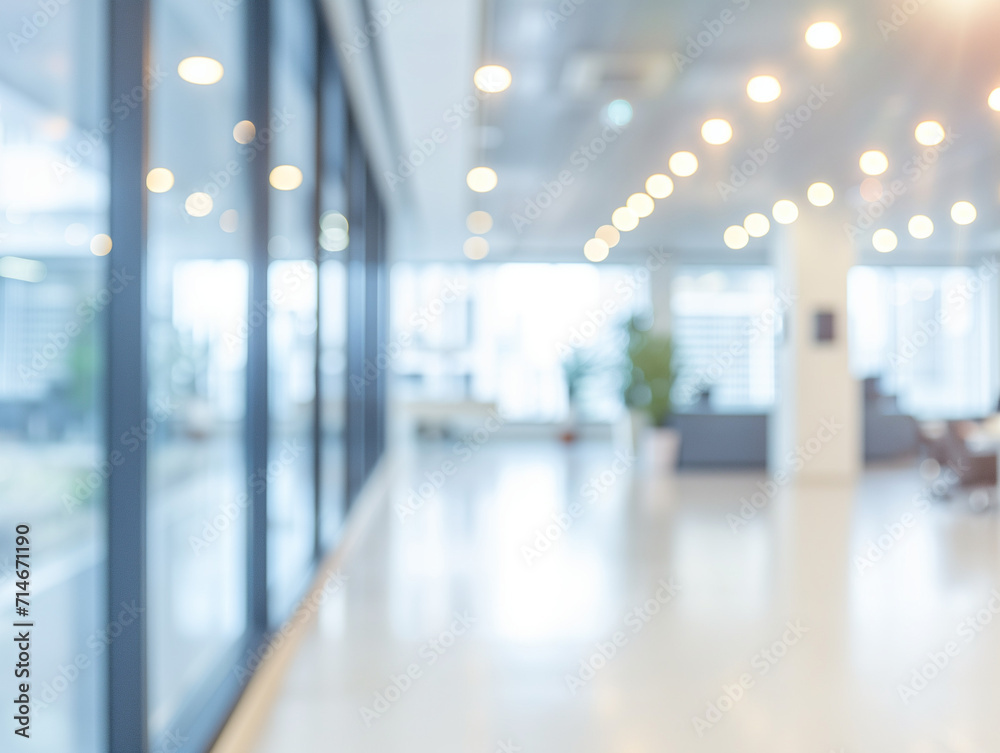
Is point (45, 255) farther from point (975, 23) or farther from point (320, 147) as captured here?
point (975, 23)

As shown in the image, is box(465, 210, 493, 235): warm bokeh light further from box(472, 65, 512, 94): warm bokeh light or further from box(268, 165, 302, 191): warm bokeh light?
box(268, 165, 302, 191): warm bokeh light

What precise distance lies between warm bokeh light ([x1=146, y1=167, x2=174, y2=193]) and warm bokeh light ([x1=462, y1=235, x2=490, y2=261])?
1096 cm

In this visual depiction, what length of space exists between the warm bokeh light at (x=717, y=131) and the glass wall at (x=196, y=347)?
13.4 ft

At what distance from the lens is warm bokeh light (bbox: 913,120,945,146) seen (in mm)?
6945

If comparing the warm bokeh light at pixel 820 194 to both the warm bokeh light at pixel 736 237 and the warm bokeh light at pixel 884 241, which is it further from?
the warm bokeh light at pixel 736 237

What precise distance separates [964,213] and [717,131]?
568cm

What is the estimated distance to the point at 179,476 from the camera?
2857 mm

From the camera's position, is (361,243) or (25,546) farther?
(361,243)

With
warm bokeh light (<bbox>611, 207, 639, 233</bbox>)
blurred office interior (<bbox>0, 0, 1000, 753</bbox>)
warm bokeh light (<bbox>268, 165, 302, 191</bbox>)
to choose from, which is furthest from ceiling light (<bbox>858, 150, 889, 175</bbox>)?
warm bokeh light (<bbox>268, 165, 302, 191</bbox>)

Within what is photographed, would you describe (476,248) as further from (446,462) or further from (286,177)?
(286,177)

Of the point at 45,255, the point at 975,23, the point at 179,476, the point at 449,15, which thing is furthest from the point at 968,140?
the point at 45,255

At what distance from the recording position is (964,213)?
1118 cm

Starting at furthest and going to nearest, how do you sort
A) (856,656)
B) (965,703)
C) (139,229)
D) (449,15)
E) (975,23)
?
(975,23), (449,15), (856,656), (965,703), (139,229)

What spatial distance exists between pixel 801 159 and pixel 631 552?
3.99 meters
